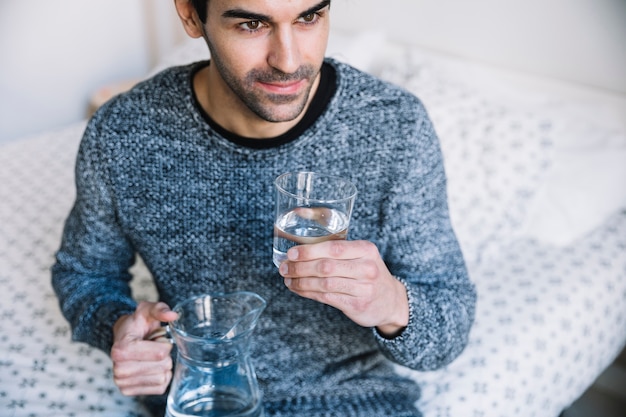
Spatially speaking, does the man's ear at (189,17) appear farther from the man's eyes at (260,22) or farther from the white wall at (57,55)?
the white wall at (57,55)

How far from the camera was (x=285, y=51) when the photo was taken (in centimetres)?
97

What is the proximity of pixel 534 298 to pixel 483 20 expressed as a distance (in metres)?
0.94

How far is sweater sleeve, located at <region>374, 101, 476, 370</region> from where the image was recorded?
1.08 metres

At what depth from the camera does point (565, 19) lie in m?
1.84

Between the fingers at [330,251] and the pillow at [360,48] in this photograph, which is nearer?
the fingers at [330,251]

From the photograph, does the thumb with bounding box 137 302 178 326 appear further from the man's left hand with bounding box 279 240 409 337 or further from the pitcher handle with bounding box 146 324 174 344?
the man's left hand with bounding box 279 240 409 337

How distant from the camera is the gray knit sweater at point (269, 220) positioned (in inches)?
44.4

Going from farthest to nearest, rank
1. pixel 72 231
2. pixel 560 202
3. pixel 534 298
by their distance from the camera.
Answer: pixel 560 202 → pixel 534 298 → pixel 72 231

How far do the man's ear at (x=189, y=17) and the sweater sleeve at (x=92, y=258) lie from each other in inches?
10.4

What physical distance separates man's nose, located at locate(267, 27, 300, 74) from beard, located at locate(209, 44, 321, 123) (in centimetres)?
1

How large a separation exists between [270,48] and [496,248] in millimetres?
962

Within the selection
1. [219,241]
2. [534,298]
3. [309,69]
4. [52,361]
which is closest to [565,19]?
[534,298]

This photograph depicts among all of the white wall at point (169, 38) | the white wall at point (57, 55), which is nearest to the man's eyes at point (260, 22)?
the white wall at point (169, 38)

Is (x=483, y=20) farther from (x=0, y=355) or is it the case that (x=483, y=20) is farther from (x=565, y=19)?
(x=0, y=355)
